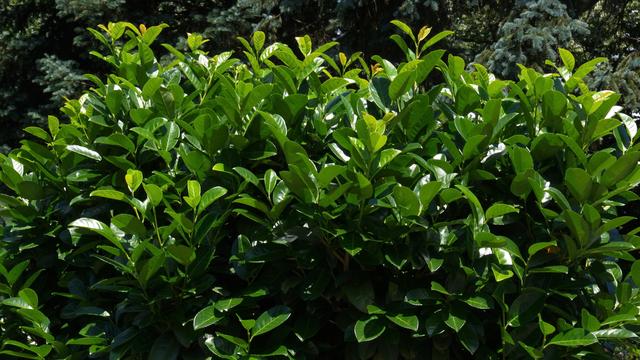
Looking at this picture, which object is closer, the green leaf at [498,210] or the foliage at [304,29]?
the green leaf at [498,210]

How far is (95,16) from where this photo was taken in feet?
30.6

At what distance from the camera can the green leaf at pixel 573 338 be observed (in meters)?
1.94

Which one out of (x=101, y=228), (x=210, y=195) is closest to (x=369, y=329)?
(x=210, y=195)

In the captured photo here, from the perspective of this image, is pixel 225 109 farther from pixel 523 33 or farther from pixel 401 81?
pixel 523 33

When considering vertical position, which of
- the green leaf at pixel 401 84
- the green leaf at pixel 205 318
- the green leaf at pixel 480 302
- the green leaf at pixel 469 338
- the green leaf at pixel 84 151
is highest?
the green leaf at pixel 401 84

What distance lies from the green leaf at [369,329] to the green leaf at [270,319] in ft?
0.72

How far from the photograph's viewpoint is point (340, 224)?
81.7 inches

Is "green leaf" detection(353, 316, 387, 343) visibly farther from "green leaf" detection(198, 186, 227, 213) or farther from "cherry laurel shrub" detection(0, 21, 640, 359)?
"green leaf" detection(198, 186, 227, 213)

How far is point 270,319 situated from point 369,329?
306mm

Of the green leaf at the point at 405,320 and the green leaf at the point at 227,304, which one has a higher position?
the green leaf at the point at 405,320

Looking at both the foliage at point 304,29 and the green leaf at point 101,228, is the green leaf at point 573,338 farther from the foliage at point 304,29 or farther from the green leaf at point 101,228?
the foliage at point 304,29

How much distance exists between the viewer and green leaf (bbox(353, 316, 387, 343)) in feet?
6.44

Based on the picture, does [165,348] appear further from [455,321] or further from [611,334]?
[611,334]

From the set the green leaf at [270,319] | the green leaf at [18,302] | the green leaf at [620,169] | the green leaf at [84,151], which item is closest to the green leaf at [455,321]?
the green leaf at [270,319]
